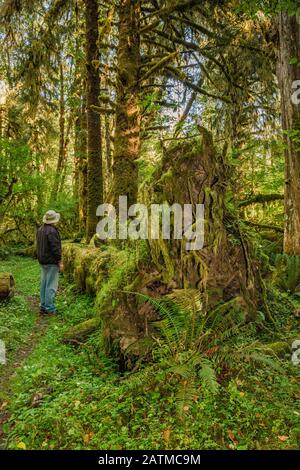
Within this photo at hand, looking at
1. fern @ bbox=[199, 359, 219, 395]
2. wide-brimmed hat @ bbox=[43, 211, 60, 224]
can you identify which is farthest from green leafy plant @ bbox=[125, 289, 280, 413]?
wide-brimmed hat @ bbox=[43, 211, 60, 224]

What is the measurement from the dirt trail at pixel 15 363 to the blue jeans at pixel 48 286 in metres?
0.24

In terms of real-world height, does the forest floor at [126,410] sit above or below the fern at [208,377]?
below

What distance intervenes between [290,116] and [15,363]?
23.8 feet

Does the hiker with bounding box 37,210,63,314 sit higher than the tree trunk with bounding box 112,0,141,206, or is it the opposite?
the tree trunk with bounding box 112,0,141,206

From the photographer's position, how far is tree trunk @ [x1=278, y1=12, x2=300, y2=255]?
26.8 ft

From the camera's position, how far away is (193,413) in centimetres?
376

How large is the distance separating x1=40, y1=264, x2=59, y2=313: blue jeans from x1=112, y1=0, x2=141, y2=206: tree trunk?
6.89 feet

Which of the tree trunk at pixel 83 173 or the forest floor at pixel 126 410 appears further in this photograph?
the tree trunk at pixel 83 173

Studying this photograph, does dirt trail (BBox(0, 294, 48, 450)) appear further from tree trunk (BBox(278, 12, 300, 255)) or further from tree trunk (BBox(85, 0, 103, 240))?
tree trunk (BBox(278, 12, 300, 255))

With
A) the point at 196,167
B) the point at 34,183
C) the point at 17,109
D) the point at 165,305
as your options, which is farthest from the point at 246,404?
the point at 17,109

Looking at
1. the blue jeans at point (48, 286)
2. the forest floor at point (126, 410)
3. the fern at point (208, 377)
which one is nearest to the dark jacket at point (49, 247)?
the blue jeans at point (48, 286)

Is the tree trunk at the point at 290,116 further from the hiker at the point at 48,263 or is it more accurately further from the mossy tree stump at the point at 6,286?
the mossy tree stump at the point at 6,286

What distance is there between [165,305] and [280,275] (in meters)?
3.75

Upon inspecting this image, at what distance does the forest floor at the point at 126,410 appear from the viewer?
3.44 m
